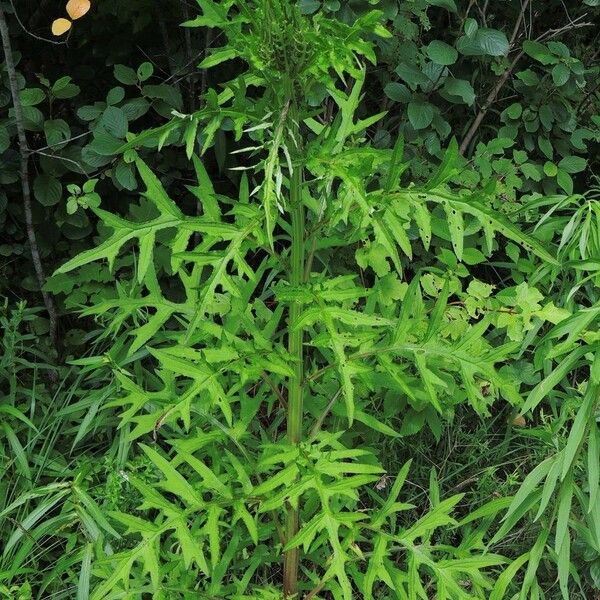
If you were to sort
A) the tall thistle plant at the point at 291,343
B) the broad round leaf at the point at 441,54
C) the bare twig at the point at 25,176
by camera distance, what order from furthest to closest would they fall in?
the broad round leaf at the point at 441,54 → the bare twig at the point at 25,176 → the tall thistle plant at the point at 291,343

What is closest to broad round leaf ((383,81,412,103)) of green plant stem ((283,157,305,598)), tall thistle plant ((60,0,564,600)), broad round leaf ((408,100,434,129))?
broad round leaf ((408,100,434,129))

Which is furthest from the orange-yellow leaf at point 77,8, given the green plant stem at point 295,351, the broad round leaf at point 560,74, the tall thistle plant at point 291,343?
the broad round leaf at point 560,74

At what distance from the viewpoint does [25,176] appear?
10.3ft

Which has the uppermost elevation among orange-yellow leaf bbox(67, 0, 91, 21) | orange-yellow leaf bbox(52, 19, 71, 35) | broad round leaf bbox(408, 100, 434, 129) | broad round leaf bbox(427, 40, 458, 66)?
orange-yellow leaf bbox(67, 0, 91, 21)

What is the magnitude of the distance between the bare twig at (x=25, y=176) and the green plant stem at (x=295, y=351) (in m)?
1.47

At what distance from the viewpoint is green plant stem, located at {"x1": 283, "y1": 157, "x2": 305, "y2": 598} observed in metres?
1.93

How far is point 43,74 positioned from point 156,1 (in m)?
0.54

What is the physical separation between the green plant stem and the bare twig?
4.81ft

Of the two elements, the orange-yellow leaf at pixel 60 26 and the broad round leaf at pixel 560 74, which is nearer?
the orange-yellow leaf at pixel 60 26

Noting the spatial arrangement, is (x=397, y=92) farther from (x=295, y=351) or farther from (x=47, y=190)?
(x=295, y=351)

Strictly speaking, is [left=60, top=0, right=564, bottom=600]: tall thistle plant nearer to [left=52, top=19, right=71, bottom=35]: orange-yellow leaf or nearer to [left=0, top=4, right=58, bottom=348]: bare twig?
[left=52, top=19, right=71, bottom=35]: orange-yellow leaf

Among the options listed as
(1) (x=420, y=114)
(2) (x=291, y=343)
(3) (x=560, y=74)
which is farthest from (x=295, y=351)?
(3) (x=560, y=74)

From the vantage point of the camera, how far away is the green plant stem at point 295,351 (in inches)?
75.9

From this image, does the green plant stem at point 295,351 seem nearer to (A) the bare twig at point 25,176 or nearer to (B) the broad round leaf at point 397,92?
(B) the broad round leaf at point 397,92
